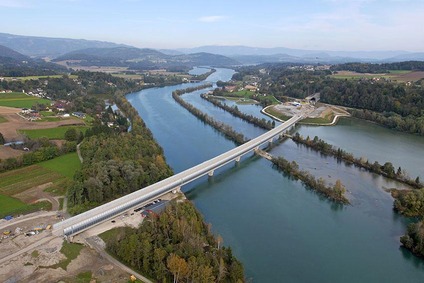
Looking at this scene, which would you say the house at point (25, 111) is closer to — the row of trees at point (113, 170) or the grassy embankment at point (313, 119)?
the row of trees at point (113, 170)

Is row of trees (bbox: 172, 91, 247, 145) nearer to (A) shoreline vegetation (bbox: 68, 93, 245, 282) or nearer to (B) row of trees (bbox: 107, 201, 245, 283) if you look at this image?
(A) shoreline vegetation (bbox: 68, 93, 245, 282)

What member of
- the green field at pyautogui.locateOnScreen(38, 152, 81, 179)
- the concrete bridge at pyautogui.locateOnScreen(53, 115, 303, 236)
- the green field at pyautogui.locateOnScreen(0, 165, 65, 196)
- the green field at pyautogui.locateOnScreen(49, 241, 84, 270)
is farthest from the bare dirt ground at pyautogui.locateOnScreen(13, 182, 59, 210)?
the green field at pyautogui.locateOnScreen(49, 241, 84, 270)

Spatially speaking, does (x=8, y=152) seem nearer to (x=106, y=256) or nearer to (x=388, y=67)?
(x=106, y=256)

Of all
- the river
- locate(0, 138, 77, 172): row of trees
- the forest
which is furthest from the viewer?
the forest

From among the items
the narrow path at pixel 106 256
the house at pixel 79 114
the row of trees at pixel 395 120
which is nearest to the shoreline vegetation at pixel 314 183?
the narrow path at pixel 106 256

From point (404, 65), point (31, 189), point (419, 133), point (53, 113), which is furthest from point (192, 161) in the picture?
point (404, 65)

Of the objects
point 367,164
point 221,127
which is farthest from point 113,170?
point 367,164
